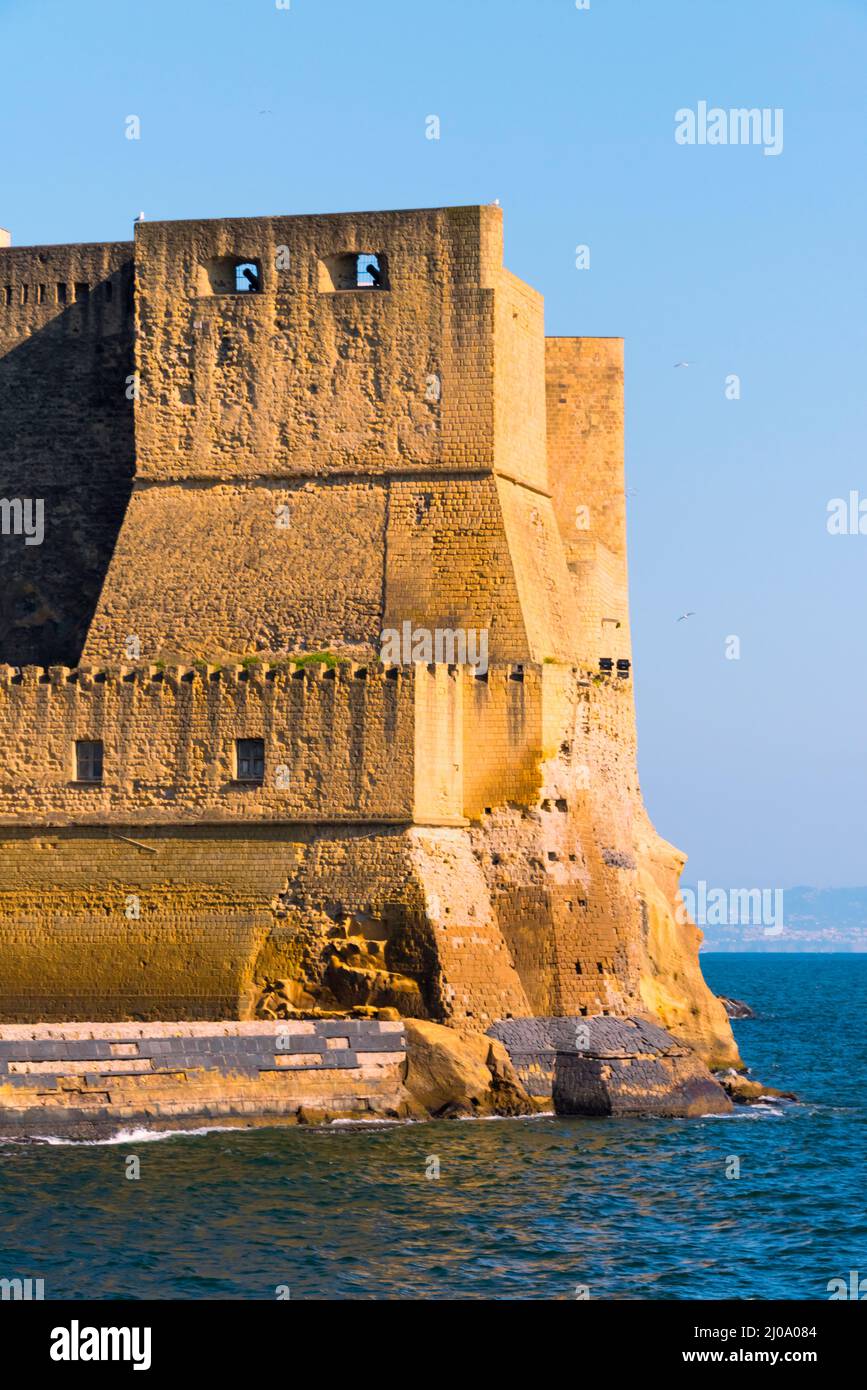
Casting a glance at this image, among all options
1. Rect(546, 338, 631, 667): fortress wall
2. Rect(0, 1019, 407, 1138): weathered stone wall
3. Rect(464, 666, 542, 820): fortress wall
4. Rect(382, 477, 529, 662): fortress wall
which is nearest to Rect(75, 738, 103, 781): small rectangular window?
Rect(0, 1019, 407, 1138): weathered stone wall

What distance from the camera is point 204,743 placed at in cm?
3722

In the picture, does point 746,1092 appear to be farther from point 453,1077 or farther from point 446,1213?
point 446,1213

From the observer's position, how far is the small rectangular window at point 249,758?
3706 centimetres

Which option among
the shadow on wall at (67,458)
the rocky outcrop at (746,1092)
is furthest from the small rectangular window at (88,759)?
the rocky outcrop at (746,1092)

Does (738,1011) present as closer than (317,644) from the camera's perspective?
No

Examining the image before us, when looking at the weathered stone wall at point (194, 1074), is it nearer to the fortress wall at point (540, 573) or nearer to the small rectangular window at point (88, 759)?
the small rectangular window at point (88, 759)

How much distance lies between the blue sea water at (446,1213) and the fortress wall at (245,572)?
8820mm

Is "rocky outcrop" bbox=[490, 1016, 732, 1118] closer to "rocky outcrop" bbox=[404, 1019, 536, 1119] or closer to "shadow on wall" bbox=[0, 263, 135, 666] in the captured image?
"rocky outcrop" bbox=[404, 1019, 536, 1119]

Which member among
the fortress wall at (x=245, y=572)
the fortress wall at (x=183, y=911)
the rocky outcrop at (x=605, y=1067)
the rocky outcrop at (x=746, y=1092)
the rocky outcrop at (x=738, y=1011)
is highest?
the fortress wall at (x=245, y=572)

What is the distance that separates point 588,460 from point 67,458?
8538 millimetres

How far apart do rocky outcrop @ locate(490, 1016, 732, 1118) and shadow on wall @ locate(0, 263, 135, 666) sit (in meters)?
11.3

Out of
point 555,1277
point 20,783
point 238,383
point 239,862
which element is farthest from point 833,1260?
point 238,383

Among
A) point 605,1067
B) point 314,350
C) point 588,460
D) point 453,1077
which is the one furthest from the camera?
point 588,460

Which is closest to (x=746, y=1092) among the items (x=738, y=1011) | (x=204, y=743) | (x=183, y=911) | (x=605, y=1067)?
(x=605, y=1067)
